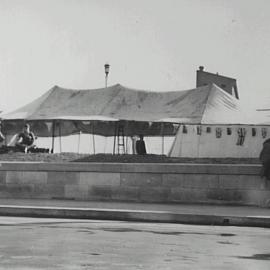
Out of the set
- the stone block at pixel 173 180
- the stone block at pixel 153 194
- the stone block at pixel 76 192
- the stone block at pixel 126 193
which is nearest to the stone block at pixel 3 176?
the stone block at pixel 76 192

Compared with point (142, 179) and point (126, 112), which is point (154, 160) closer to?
point (142, 179)

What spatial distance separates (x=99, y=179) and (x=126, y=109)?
1022 cm

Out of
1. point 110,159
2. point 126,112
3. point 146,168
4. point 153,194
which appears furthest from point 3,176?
point 126,112

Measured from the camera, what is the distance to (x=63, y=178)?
16.9 metres

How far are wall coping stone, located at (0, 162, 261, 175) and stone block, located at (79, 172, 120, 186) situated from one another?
102mm

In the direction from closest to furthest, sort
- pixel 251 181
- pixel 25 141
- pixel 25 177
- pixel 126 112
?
1. pixel 251 181
2. pixel 25 177
3. pixel 25 141
4. pixel 126 112

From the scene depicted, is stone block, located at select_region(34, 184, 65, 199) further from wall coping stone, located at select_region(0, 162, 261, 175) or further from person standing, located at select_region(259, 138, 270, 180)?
person standing, located at select_region(259, 138, 270, 180)

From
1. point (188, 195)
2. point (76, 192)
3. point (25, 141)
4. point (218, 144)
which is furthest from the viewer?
point (25, 141)

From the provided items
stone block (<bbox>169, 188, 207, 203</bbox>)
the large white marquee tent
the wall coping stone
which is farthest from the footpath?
the large white marquee tent

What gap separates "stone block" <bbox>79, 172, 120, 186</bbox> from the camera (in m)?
16.4

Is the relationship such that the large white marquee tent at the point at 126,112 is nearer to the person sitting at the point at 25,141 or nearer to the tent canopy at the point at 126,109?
the tent canopy at the point at 126,109

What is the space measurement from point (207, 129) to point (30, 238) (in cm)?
1289

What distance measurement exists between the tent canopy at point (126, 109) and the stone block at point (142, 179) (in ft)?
27.5

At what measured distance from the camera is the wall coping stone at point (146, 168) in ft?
50.4
